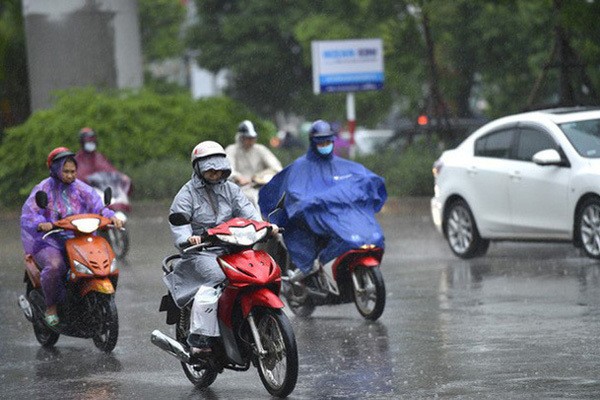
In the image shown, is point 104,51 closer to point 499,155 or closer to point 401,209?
point 401,209

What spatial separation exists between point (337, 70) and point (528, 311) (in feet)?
63.4

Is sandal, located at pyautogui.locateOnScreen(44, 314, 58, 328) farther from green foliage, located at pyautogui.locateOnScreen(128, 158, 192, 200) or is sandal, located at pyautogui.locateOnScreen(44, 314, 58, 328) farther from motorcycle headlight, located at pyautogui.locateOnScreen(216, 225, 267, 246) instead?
green foliage, located at pyautogui.locateOnScreen(128, 158, 192, 200)

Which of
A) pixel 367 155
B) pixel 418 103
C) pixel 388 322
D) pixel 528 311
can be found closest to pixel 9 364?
pixel 388 322

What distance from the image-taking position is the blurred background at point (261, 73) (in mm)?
29719

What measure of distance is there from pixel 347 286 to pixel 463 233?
507 cm

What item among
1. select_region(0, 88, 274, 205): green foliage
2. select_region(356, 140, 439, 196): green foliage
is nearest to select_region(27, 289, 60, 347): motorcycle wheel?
select_region(356, 140, 439, 196): green foliage

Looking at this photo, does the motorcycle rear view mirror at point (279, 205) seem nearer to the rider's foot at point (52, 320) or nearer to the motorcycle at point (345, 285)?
the motorcycle at point (345, 285)

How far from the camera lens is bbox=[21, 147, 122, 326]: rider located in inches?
488

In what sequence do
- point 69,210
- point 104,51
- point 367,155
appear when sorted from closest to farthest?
point 69,210 → point 367,155 → point 104,51

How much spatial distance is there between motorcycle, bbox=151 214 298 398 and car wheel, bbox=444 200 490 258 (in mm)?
8700

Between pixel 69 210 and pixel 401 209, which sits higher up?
pixel 69 210

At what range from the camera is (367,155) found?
102 feet

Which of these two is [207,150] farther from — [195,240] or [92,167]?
[92,167]

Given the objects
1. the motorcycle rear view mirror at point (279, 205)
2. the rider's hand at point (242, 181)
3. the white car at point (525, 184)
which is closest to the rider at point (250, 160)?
the rider's hand at point (242, 181)
